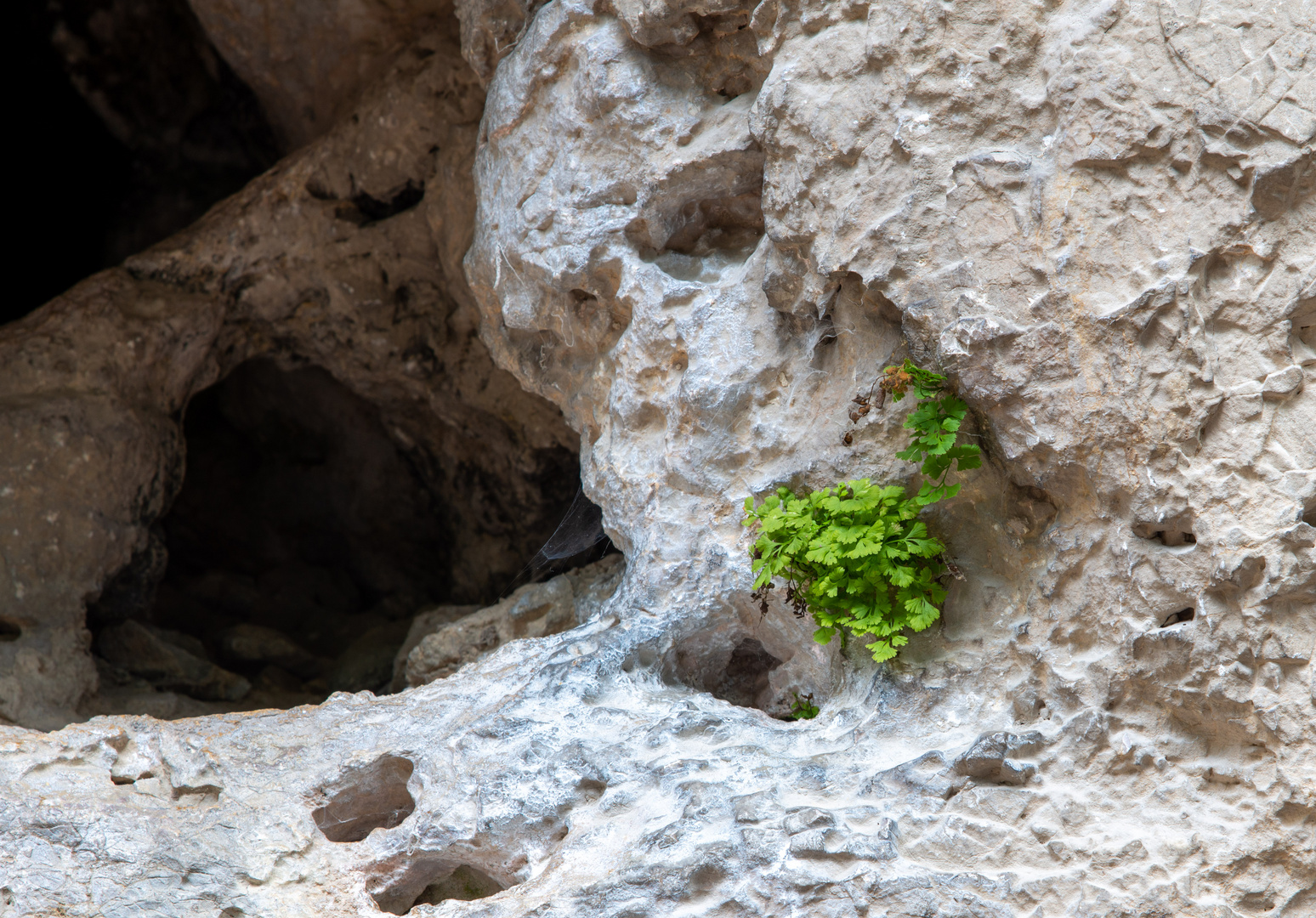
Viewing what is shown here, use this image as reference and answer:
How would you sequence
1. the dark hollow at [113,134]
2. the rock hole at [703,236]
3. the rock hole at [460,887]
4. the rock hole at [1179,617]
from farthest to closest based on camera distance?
1. the dark hollow at [113,134]
2. the rock hole at [703,236]
3. the rock hole at [460,887]
4. the rock hole at [1179,617]

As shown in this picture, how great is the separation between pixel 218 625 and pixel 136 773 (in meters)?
5.58

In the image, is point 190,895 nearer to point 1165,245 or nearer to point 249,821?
point 249,821

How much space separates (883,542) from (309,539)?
309 inches

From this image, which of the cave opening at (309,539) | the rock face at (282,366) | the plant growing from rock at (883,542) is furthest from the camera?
the cave opening at (309,539)

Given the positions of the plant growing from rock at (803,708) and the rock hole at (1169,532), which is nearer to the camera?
the rock hole at (1169,532)

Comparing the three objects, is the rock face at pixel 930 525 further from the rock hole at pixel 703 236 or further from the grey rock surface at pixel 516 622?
the grey rock surface at pixel 516 622

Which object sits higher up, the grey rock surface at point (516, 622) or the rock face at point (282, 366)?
A: the rock face at point (282, 366)

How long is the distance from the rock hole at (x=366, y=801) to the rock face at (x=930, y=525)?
0.01 m

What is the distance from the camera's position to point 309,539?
1027 cm

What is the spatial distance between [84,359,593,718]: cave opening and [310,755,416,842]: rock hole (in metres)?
3.47

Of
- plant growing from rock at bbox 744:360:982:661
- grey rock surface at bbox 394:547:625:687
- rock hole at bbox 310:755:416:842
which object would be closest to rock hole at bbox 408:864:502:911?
rock hole at bbox 310:755:416:842

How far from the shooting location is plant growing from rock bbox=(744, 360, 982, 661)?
11.8 ft

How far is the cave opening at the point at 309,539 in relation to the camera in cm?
815

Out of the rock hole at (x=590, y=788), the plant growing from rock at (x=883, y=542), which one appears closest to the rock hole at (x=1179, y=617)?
the plant growing from rock at (x=883, y=542)
